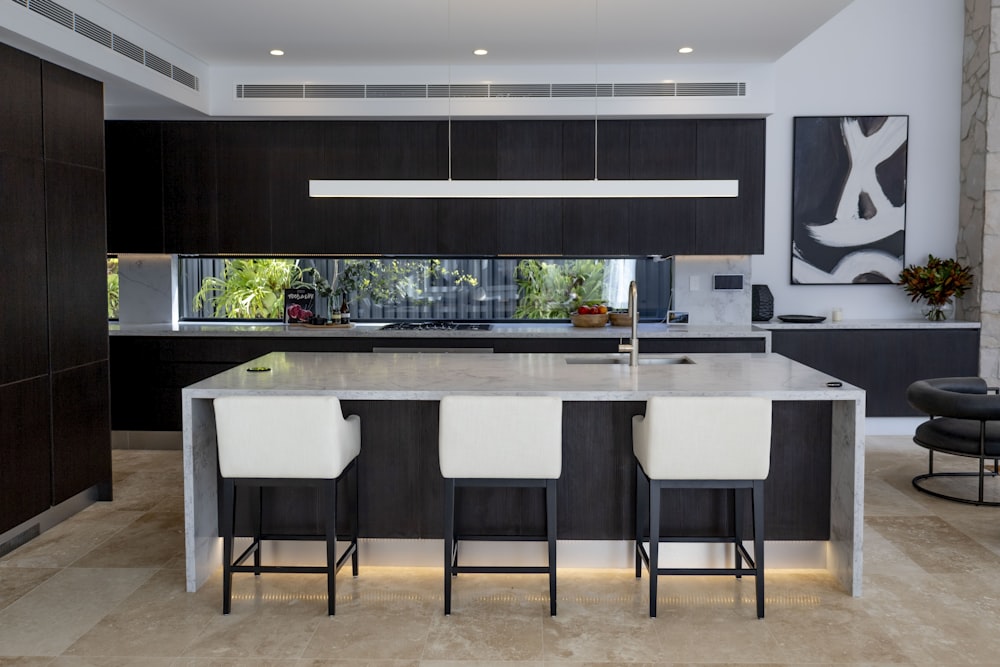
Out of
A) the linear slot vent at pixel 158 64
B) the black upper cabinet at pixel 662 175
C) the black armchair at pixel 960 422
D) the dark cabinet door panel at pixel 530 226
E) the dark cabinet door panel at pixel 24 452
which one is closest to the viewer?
the dark cabinet door panel at pixel 24 452

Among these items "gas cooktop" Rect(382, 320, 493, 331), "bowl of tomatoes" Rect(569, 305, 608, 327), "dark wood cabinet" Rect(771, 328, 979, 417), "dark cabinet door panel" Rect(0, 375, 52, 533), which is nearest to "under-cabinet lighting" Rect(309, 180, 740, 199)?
"dark cabinet door panel" Rect(0, 375, 52, 533)

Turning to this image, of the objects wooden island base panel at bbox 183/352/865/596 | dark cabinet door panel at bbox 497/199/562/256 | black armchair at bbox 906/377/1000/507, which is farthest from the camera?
dark cabinet door panel at bbox 497/199/562/256

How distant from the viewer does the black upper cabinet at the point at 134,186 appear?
6.25 meters

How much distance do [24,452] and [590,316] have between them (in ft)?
12.7

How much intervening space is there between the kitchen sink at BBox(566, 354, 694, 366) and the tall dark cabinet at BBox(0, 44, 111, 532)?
2.73 meters

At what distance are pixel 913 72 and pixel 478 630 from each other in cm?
601

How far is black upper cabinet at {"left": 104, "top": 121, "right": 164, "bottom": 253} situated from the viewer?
6254 mm

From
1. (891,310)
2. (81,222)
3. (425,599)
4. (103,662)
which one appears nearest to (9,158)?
(81,222)

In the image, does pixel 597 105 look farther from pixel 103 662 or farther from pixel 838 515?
pixel 103 662

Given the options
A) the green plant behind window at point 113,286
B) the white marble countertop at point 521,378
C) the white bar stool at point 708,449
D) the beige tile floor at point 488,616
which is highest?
the green plant behind window at point 113,286

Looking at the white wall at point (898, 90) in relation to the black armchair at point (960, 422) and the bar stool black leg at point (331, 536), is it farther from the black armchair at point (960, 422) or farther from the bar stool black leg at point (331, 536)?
the bar stool black leg at point (331, 536)

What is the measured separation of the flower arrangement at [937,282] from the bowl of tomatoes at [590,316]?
251 centimetres

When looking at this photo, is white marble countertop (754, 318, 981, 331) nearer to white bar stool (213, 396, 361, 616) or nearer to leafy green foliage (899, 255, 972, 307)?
leafy green foliage (899, 255, 972, 307)

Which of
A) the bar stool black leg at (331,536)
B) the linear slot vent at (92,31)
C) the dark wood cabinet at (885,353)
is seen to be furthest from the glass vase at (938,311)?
the linear slot vent at (92,31)
